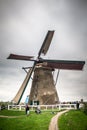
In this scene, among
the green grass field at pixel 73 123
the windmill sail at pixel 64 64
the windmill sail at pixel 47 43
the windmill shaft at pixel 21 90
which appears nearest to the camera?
the green grass field at pixel 73 123

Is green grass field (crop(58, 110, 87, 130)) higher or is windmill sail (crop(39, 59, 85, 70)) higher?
windmill sail (crop(39, 59, 85, 70))

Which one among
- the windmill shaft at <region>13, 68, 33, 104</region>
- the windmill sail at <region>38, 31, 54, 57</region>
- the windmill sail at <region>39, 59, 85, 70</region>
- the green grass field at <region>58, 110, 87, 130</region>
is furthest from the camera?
the windmill sail at <region>38, 31, 54, 57</region>

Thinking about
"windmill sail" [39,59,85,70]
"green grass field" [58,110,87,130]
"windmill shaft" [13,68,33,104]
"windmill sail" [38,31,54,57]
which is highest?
"windmill sail" [38,31,54,57]

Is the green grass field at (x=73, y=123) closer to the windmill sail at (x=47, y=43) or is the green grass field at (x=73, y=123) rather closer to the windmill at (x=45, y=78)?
the windmill at (x=45, y=78)

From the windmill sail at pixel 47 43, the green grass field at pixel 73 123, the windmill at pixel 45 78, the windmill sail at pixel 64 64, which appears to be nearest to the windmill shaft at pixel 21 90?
the windmill at pixel 45 78

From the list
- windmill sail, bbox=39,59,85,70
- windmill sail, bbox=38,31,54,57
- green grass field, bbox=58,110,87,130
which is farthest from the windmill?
green grass field, bbox=58,110,87,130

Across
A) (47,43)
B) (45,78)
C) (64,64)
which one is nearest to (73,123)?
(45,78)

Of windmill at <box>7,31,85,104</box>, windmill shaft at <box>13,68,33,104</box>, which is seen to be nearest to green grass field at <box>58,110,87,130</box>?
windmill shaft at <box>13,68,33,104</box>

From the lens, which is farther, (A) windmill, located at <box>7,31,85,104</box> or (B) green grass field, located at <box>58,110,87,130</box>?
(A) windmill, located at <box>7,31,85,104</box>

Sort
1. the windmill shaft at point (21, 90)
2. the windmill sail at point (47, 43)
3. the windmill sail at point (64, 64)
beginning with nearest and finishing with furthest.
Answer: the windmill shaft at point (21, 90), the windmill sail at point (64, 64), the windmill sail at point (47, 43)

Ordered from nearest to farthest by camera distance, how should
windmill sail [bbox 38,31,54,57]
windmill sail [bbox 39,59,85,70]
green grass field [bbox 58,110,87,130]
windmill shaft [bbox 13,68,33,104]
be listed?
green grass field [bbox 58,110,87,130] → windmill shaft [bbox 13,68,33,104] → windmill sail [bbox 39,59,85,70] → windmill sail [bbox 38,31,54,57]

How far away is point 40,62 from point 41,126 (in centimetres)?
1161

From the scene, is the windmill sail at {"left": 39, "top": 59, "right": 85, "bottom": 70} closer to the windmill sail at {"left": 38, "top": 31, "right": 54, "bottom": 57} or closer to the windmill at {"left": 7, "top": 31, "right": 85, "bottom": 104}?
the windmill at {"left": 7, "top": 31, "right": 85, "bottom": 104}

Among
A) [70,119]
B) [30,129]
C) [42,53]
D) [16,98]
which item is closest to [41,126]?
[30,129]
